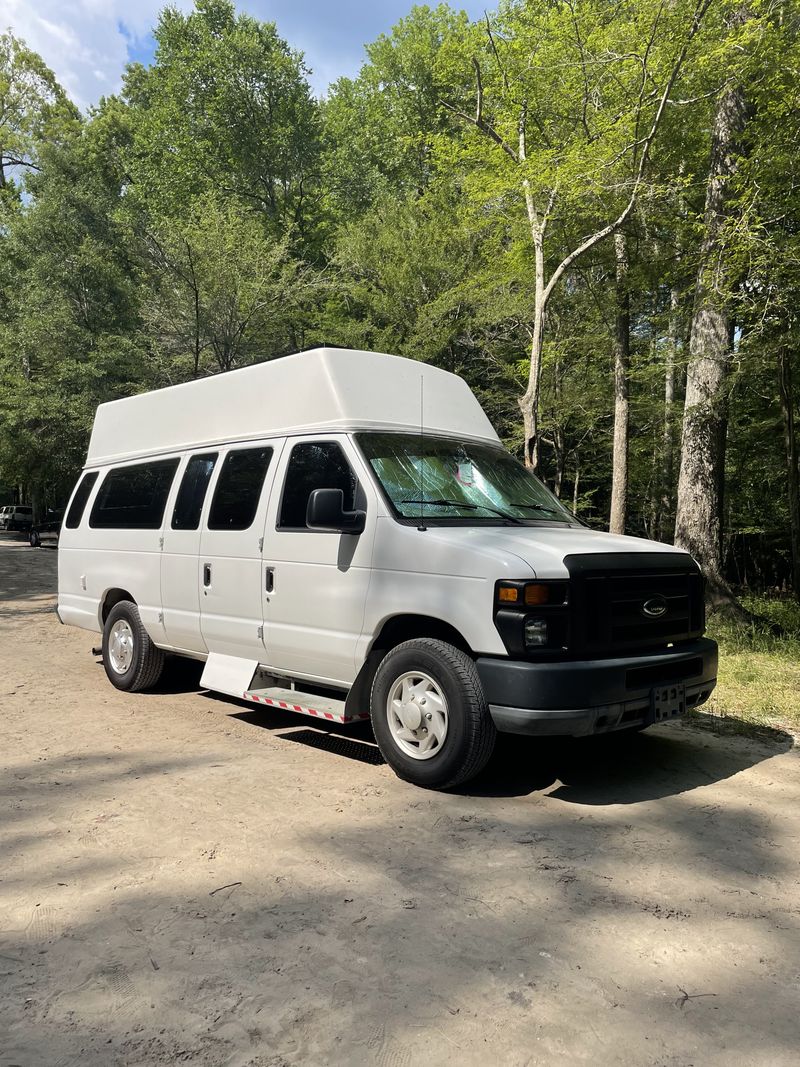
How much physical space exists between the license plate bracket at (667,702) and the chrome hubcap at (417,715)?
1.22 m

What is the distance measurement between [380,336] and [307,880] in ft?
71.3

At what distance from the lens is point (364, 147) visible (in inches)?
1351

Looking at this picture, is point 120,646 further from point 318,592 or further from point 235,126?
point 235,126

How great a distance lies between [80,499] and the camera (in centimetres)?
834

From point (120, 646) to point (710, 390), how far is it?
8.76 metres

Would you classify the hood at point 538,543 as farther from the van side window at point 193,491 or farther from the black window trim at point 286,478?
the van side window at point 193,491

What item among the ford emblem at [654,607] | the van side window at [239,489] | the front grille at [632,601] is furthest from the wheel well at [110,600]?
the ford emblem at [654,607]

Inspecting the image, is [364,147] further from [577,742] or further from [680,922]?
[680,922]

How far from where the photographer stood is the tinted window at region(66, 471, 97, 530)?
823cm

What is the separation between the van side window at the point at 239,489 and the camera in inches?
234

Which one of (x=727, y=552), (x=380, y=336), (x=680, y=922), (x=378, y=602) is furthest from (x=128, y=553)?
(x=727, y=552)

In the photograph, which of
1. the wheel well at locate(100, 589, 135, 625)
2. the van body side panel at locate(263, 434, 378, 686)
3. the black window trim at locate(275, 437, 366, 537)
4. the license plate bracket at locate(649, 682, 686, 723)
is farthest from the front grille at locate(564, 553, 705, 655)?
the wheel well at locate(100, 589, 135, 625)

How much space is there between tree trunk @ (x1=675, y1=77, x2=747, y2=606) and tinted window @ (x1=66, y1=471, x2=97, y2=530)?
805 centimetres

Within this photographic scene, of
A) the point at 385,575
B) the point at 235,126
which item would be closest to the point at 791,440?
the point at 385,575
